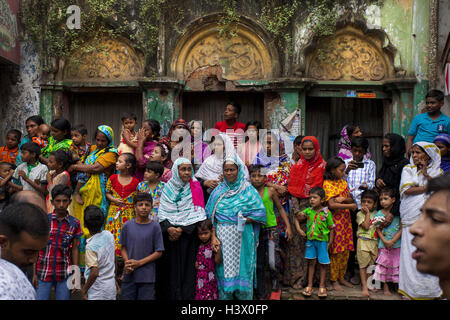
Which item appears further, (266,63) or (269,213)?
(266,63)

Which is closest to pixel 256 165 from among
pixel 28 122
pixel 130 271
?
pixel 130 271

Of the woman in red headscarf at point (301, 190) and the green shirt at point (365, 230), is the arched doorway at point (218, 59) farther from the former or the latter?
the green shirt at point (365, 230)

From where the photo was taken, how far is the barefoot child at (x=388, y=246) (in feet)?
17.6

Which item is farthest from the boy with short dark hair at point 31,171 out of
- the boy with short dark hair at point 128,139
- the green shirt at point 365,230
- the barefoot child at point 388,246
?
the barefoot child at point 388,246

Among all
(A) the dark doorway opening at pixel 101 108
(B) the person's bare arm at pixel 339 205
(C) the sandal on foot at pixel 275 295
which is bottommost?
(C) the sandal on foot at pixel 275 295

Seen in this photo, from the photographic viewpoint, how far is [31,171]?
5.59 m

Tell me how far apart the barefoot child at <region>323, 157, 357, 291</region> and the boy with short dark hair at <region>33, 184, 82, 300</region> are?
2.87 metres

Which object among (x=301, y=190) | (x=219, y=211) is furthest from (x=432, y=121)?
(x=219, y=211)

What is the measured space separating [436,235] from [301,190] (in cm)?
343

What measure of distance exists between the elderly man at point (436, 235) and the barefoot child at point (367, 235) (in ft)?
11.4

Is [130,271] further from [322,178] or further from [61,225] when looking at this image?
[322,178]

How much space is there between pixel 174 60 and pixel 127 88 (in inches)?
41.7

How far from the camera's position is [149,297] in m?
4.40

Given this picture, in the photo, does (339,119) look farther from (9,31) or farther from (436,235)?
(436,235)
